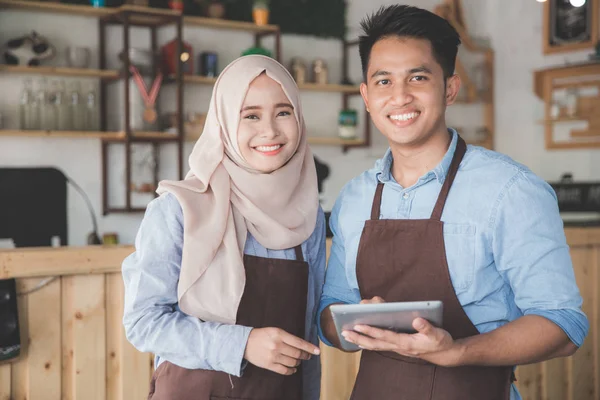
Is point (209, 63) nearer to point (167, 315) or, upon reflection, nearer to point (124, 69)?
point (124, 69)

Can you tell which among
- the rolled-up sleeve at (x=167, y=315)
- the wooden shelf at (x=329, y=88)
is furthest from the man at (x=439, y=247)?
the wooden shelf at (x=329, y=88)

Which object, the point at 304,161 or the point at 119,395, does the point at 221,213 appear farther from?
the point at 119,395

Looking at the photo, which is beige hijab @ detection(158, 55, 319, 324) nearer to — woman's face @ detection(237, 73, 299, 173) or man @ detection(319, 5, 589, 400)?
woman's face @ detection(237, 73, 299, 173)

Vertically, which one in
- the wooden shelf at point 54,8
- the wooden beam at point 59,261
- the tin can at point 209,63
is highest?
the wooden shelf at point 54,8

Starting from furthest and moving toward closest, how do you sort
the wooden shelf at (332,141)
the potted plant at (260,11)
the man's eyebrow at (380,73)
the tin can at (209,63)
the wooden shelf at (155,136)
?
1. the wooden shelf at (332,141)
2. the potted plant at (260,11)
3. the tin can at (209,63)
4. the wooden shelf at (155,136)
5. the man's eyebrow at (380,73)

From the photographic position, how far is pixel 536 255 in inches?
52.5

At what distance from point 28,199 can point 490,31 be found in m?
→ 4.23

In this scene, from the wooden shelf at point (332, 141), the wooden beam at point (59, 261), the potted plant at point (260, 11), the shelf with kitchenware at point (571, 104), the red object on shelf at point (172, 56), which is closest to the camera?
the wooden beam at point (59, 261)

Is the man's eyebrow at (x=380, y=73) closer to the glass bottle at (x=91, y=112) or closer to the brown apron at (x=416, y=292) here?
the brown apron at (x=416, y=292)

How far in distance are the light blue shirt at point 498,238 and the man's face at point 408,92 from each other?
8cm

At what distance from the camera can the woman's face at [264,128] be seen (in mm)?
1582

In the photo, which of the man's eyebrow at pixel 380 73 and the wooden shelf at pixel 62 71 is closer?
the man's eyebrow at pixel 380 73

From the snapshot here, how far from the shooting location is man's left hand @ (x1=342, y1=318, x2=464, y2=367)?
124 cm

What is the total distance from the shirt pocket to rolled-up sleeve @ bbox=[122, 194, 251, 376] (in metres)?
0.44
